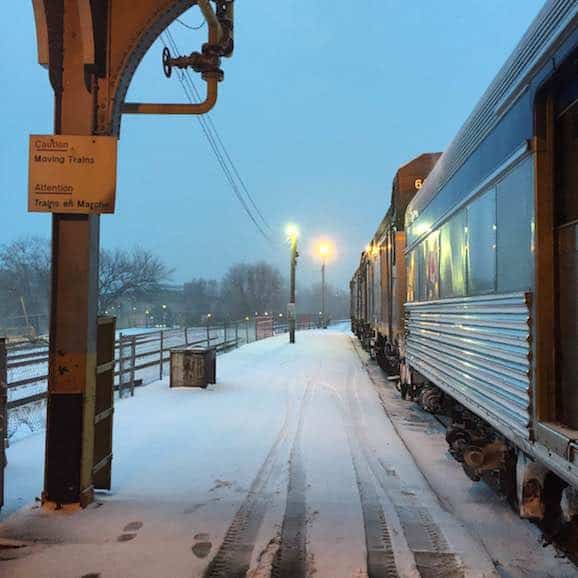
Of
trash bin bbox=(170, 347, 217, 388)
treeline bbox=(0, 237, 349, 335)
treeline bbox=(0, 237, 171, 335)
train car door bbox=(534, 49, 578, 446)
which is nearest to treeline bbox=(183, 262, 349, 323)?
treeline bbox=(0, 237, 349, 335)

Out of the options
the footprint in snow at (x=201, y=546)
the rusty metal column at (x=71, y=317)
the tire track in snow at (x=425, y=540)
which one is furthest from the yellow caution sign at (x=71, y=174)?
the tire track in snow at (x=425, y=540)

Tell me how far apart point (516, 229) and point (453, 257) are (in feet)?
7.14

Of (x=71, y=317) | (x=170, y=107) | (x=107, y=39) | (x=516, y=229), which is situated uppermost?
(x=107, y=39)

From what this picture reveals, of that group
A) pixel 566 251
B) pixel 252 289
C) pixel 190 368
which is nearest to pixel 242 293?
pixel 252 289

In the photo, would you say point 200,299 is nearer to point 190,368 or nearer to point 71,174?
point 190,368

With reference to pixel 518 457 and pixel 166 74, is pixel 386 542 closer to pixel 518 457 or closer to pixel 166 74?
pixel 518 457

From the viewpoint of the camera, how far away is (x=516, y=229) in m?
3.80

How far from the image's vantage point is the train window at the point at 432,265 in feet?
22.7

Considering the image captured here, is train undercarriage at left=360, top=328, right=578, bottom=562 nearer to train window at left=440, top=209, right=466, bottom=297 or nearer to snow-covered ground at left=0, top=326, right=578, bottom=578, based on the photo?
snow-covered ground at left=0, top=326, right=578, bottom=578

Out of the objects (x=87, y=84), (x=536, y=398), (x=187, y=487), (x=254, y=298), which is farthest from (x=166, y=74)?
(x=254, y=298)

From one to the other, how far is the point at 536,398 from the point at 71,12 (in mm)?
4428

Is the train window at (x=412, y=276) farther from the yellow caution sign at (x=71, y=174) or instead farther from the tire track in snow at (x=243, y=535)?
the yellow caution sign at (x=71, y=174)

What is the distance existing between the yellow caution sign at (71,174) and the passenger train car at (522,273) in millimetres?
2958

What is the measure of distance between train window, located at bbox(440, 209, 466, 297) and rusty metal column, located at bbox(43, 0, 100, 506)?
3.28 meters
